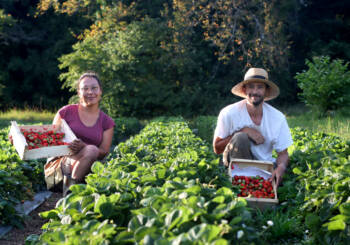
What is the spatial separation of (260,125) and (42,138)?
2.60 metres

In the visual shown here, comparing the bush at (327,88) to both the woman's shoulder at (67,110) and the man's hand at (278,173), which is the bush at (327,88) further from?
the woman's shoulder at (67,110)

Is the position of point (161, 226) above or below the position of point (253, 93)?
below

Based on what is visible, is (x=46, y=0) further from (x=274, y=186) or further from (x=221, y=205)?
(x=221, y=205)

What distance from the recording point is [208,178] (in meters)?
3.41

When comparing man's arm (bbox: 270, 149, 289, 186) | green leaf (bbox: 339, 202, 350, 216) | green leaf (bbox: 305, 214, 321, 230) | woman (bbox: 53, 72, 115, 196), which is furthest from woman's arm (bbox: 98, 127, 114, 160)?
green leaf (bbox: 339, 202, 350, 216)

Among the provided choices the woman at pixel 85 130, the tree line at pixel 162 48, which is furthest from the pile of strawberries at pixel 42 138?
the tree line at pixel 162 48

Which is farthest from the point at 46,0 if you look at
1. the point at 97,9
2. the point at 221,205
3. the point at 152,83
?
the point at 221,205

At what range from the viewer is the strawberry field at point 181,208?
Answer: 6.47ft

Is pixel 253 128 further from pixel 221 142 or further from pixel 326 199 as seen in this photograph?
pixel 326 199

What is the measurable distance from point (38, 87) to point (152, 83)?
9.39m

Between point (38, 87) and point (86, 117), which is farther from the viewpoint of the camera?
point (38, 87)

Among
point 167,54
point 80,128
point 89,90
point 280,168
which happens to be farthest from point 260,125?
point 167,54

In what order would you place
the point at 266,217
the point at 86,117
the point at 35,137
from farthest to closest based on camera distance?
the point at 86,117 → the point at 35,137 → the point at 266,217

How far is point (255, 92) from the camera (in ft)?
15.6
